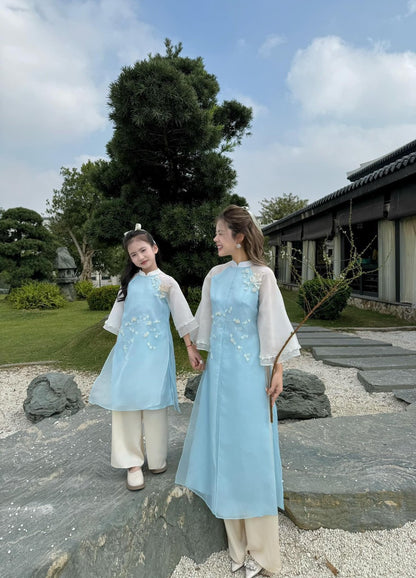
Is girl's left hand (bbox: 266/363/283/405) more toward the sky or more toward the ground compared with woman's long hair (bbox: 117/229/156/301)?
more toward the ground

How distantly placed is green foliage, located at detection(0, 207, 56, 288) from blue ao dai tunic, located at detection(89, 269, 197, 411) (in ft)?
44.2

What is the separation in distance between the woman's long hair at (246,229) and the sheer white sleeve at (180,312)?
0.48m

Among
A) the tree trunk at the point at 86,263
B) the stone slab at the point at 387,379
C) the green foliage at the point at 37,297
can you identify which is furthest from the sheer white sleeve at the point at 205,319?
the tree trunk at the point at 86,263

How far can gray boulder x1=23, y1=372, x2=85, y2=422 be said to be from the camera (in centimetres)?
353

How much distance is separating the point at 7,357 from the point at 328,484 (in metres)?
5.43

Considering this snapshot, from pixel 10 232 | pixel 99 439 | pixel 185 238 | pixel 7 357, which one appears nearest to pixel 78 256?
pixel 10 232

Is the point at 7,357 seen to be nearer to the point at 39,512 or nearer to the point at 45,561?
the point at 39,512

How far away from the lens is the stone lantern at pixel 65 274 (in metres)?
15.2

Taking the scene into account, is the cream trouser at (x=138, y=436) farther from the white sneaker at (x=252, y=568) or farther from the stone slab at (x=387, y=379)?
the stone slab at (x=387, y=379)

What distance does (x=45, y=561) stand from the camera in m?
1.44

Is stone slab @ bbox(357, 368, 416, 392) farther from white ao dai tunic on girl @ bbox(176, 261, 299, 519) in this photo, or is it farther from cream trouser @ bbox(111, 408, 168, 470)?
cream trouser @ bbox(111, 408, 168, 470)

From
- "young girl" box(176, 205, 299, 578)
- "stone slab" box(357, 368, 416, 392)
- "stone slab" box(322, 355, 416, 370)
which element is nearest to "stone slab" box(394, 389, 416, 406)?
"stone slab" box(357, 368, 416, 392)

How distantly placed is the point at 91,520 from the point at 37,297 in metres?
12.1
